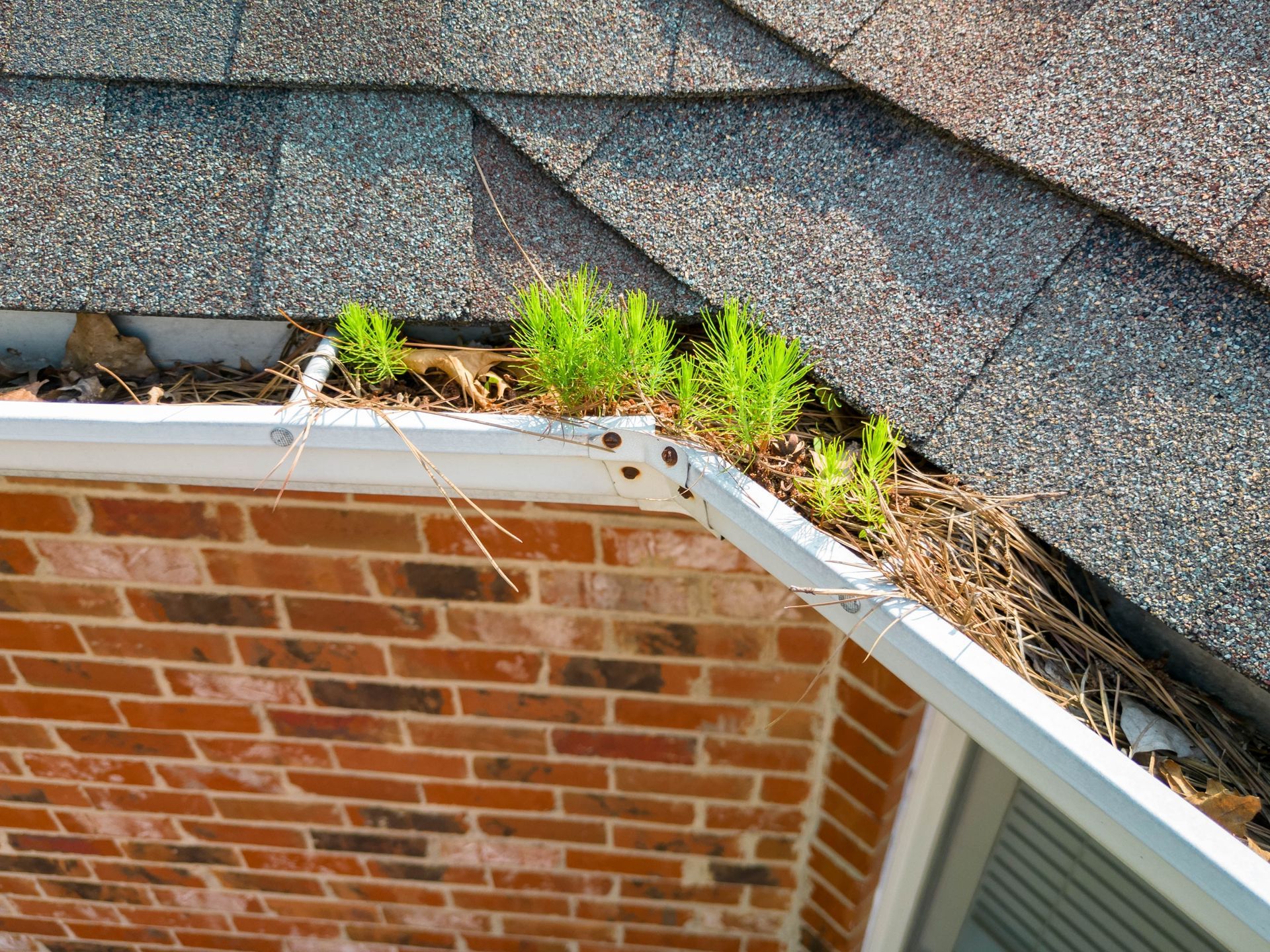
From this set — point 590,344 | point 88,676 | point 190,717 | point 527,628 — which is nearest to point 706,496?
point 590,344

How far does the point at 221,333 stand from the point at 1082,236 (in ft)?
5.54

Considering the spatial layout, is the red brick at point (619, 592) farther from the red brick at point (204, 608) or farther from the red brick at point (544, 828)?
the red brick at point (544, 828)

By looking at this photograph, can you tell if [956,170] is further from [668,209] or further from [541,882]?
[541,882]

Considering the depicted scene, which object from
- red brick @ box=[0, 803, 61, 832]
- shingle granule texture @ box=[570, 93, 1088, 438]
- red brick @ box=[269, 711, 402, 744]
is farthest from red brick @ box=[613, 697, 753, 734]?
red brick @ box=[0, 803, 61, 832]

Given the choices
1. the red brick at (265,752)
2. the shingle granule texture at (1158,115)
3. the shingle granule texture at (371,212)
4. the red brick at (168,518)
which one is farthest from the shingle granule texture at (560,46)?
the red brick at (265,752)

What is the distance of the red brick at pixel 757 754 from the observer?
241cm

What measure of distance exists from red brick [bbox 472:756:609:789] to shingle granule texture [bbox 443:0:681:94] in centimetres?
179

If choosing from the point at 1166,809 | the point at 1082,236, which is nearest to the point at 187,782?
the point at 1166,809

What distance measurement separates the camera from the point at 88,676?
2.46m

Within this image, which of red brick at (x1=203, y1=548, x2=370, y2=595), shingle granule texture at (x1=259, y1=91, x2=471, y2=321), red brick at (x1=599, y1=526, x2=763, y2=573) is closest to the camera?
shingle granule texture at (x1=259, y1=91, x2=471, y2=321)

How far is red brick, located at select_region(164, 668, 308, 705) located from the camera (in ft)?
7.90

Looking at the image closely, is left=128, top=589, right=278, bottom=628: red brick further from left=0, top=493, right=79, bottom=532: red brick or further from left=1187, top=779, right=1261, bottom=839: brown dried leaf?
left=1187, top=779, right=1261, bottom=839: brown dried leaf

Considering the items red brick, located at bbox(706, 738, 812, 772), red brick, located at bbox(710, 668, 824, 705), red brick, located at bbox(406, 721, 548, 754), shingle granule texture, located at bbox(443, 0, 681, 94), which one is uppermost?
shingle granule texture, located at bbox(443, 0, 681, 94)

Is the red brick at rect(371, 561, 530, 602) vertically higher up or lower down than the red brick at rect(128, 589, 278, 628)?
lower down
